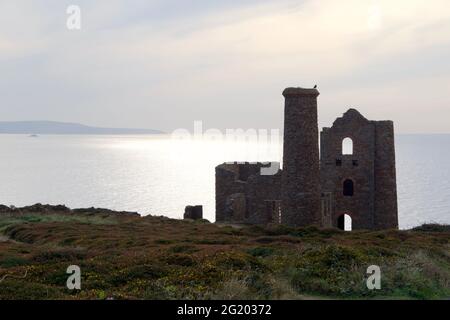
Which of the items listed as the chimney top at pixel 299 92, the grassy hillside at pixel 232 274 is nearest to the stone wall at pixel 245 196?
the chimney top at pixel 299 92

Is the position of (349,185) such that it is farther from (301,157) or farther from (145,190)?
(145,190)

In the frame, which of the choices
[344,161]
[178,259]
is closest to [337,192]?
[344,161]

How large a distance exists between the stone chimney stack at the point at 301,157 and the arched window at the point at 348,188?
10.5m

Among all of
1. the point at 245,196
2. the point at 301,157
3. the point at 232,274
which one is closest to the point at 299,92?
the point at 301,157

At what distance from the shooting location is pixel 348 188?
143 feet

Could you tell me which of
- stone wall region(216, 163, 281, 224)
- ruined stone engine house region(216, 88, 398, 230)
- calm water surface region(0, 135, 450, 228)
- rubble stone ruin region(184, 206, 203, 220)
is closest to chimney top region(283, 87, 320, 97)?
ruined stone engine house region(216, 88, 398, 230)

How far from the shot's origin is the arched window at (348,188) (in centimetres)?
4347

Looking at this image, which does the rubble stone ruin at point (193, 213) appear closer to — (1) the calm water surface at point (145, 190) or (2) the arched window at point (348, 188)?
(2) the arched window at point (348, 188)

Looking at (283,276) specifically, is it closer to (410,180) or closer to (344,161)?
A: (344,161)

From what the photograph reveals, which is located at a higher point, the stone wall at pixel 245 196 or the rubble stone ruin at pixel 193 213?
the stone wall at pixel 245 196

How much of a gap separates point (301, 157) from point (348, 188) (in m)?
12.2

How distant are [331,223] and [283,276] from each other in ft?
97.6

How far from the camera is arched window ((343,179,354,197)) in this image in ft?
143

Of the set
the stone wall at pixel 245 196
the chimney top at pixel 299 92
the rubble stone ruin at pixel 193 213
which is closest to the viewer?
the chimney top at pixel 299 92
